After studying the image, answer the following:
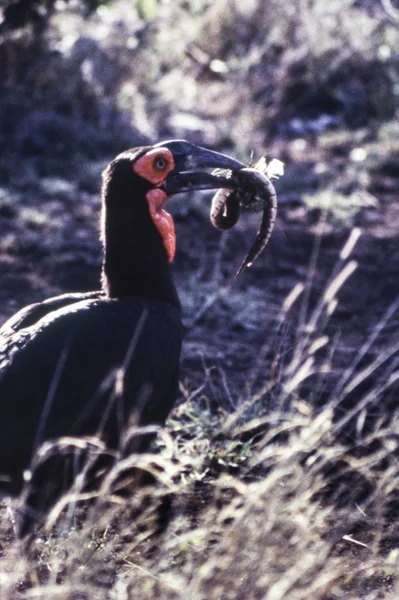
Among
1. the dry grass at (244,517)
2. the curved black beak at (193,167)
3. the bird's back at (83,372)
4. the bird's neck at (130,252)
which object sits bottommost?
the dry grass at (244,517)

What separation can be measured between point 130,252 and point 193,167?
46 centimetres

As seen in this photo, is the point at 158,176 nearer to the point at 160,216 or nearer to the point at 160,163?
the point at 160,163

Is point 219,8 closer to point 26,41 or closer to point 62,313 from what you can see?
point 26,41

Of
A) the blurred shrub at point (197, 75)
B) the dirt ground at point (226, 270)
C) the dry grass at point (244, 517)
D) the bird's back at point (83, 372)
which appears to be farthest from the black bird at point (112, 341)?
the blurred shrub at point (197, 75)

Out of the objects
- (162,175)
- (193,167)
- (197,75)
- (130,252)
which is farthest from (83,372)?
(197,75)

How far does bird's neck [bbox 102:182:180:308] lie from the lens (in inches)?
163

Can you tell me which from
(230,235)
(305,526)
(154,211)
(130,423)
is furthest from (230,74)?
(305,526)

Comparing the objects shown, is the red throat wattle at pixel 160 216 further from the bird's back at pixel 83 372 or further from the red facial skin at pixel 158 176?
the bird's back at pixel 83 372

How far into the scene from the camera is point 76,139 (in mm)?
9250

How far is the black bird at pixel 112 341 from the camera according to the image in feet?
11.4

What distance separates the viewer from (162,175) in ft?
13.7

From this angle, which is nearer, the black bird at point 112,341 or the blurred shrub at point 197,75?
the black bird at point 112,341

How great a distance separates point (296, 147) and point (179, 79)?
2284 mm

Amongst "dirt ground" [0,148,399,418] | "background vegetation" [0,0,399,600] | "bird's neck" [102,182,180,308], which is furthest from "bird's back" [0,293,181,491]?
"dirt ground" [0,148,399,418]
